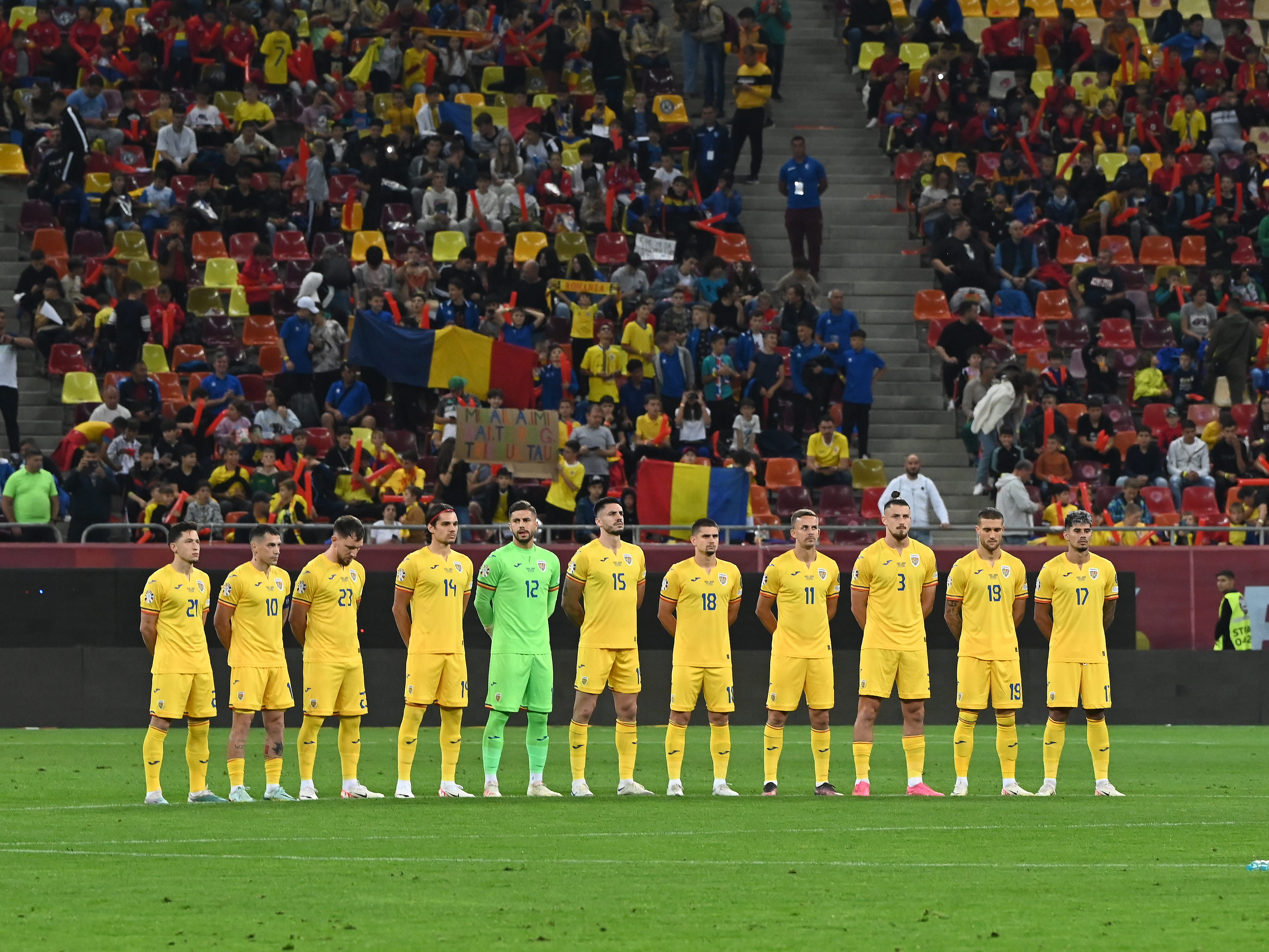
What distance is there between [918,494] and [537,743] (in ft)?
35.3

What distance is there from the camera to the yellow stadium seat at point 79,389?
96.0 feet

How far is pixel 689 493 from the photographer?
26984mm

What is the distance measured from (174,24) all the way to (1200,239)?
735 inches

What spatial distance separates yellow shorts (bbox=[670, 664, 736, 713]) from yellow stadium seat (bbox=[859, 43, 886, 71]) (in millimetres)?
23846

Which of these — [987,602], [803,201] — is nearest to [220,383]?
[803,201]

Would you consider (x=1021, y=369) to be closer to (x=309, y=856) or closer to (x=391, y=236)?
(x=391, y=236)

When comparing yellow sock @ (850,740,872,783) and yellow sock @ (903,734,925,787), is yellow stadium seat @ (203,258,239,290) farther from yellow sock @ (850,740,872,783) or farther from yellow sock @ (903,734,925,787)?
yellow sock @ (903,734,925,787)

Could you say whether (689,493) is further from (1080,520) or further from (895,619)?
(1080,520)

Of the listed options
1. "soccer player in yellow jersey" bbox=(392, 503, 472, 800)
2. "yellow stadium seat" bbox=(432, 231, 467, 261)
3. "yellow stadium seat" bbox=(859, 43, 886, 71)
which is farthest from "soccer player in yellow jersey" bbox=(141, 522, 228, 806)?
"yellow stadium seat" bbox=(859, 43, 886, 71)

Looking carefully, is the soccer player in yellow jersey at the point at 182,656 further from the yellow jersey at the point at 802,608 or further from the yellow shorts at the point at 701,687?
the yellow jersey at the point at 802,608

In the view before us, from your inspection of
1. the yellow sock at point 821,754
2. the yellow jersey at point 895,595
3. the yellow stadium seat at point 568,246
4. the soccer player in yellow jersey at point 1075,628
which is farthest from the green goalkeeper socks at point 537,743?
the yellow stadium seat at point 568,246

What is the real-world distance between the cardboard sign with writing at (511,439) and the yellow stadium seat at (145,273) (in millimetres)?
7021

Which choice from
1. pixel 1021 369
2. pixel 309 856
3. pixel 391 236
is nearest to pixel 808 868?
pixel 309 856

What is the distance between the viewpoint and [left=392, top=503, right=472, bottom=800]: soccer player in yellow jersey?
17672 mm
